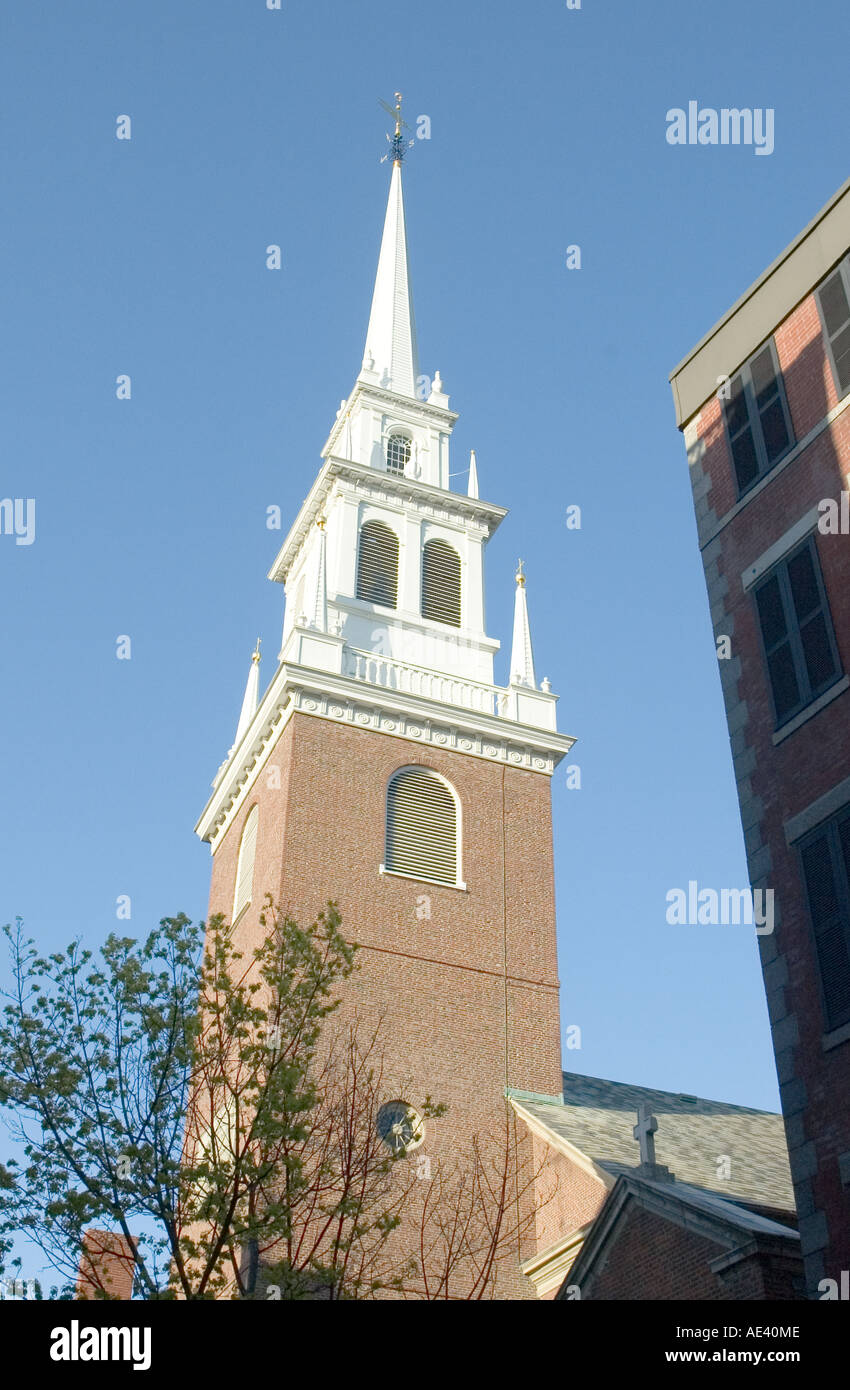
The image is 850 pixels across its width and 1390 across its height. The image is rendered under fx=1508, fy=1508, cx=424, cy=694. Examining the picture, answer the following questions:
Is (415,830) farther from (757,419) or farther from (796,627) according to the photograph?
(796,627)

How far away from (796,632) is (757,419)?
3.44m

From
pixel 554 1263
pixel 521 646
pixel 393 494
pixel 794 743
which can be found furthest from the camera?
pixel 393 494

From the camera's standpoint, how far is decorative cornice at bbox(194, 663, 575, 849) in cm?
3234

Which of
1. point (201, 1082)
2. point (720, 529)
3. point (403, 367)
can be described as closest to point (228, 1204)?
point (201, 1082)

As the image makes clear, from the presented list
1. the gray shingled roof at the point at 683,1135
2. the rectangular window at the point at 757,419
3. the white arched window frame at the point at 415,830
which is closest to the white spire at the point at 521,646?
the white arched window frame at the point at 415,830

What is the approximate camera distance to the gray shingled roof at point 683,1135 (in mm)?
24641

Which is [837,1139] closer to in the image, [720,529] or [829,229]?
[720,529]

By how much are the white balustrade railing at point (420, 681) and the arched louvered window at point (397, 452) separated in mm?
8793

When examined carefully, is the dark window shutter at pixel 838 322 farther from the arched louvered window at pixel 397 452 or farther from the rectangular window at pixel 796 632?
the arched louvered window at pixel 397 452

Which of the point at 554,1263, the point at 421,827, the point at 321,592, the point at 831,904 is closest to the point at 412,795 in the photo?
the point at 421,827

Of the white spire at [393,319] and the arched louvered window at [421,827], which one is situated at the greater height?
the white spire at [393,319]

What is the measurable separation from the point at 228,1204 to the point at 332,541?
22.5m

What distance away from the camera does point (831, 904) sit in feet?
51.0
